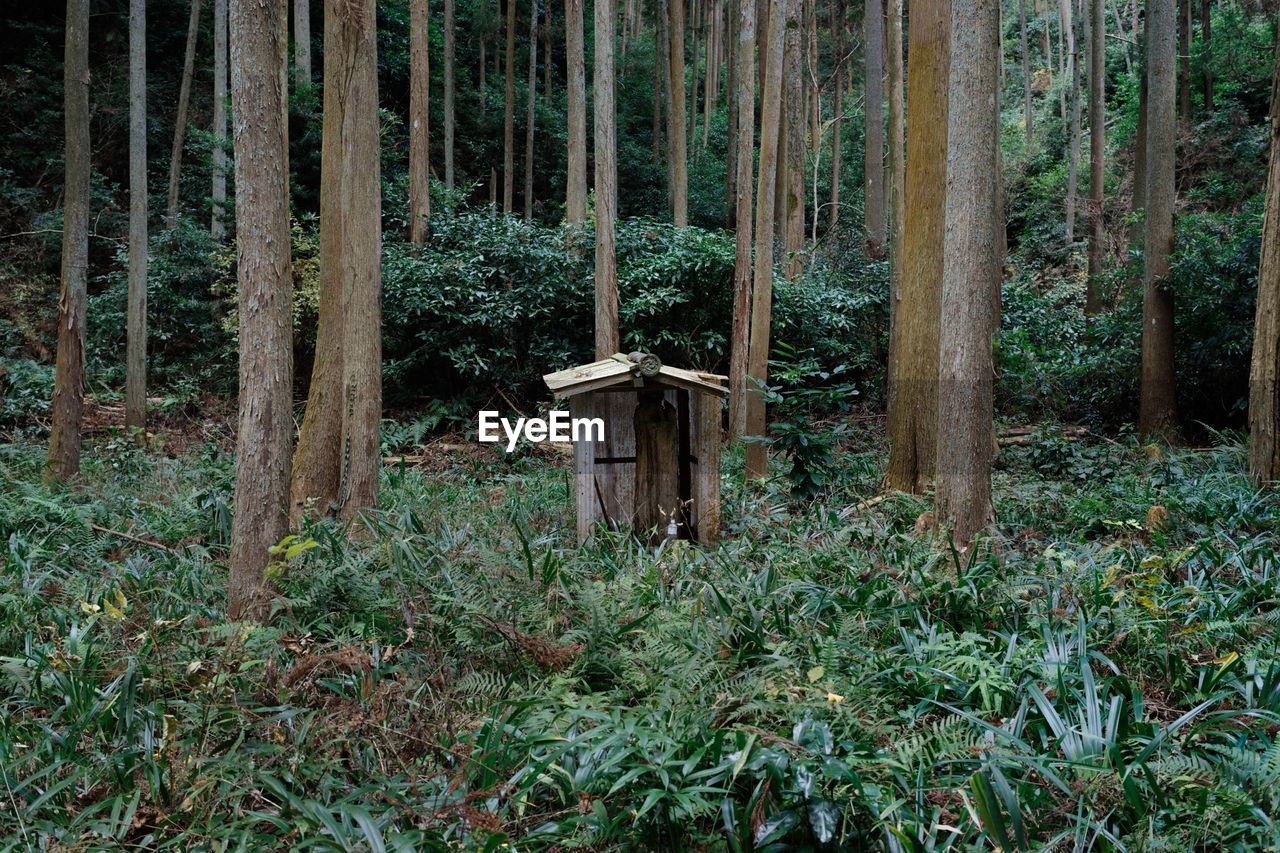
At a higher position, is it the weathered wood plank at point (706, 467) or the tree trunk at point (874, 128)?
the tree trunk at point (874, 128)

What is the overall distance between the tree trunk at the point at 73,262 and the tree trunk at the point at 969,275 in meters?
7.74

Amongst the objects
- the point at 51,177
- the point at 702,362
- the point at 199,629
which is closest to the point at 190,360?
the point at 51,177

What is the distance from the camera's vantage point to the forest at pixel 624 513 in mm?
2998

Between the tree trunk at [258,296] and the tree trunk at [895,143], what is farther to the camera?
the tree trunk at [895,143]

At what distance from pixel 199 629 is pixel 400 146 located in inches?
706

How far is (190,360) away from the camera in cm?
1513

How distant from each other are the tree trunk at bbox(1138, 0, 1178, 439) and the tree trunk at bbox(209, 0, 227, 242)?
47.5ft

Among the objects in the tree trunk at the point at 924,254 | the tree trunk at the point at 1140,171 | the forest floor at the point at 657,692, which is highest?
the tree trunk at the point at 1140,171

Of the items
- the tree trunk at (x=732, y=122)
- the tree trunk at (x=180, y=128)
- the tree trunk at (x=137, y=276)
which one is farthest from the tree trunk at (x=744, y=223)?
the tree trunk at (x=180, y=128)

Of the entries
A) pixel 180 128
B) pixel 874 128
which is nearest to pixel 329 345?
pixel 874 128

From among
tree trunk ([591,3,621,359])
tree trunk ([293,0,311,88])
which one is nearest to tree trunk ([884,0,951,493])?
tree trunk ([591,3,621,359])

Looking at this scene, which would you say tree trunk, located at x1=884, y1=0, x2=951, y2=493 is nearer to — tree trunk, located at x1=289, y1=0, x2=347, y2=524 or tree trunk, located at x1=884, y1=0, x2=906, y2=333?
tree trunk, located at x1=884, y1=0, x2=906, y2=333

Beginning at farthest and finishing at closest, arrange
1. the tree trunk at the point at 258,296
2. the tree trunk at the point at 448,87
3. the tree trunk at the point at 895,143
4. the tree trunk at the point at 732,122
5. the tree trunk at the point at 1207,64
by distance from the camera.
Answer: the tree trunk at the point at 732,122
the tree trunk at the point at 448,87
the tree trunk at the point at 1207,64
the tree trunk at the point at 895,143
the tree trunk at the point at 258,296

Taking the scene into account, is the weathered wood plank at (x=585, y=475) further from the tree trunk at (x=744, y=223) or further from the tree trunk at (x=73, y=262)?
the tree trunk at (x=73, y=262)
